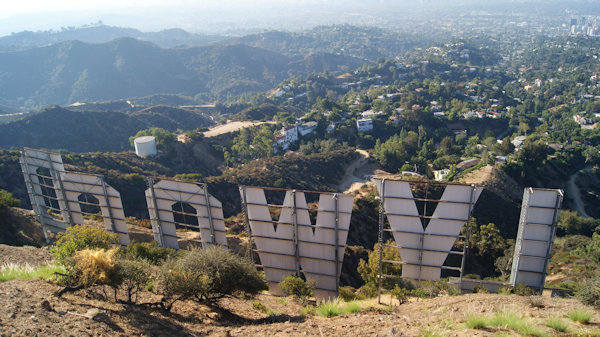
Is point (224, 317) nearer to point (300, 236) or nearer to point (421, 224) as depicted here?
point (300, 236)

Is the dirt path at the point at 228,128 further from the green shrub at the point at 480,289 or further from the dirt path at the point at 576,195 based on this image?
the green shrub at the point at 480,289

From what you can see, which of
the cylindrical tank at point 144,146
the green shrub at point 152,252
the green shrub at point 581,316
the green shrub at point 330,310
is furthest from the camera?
the cylindrical tank at point 144,146

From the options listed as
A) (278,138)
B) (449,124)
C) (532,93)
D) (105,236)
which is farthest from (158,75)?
(105,236)

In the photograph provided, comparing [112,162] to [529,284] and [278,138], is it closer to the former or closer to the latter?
[278,138]

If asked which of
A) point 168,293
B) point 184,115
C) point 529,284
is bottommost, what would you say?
point 184,115

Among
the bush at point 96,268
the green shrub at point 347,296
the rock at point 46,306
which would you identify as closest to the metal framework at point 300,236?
the green shrub at point 347,296
